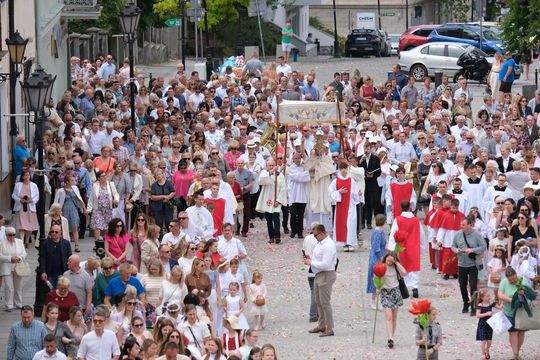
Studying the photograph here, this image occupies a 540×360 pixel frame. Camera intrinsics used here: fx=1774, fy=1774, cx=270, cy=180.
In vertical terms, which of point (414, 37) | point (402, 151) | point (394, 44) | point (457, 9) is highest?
Answer: point (457, 9)

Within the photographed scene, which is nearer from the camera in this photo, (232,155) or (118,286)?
(118,286)

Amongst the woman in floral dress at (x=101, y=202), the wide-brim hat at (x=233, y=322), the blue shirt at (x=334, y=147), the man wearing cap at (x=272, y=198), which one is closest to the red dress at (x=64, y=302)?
the wide-brim hat at (x=233, y=322)

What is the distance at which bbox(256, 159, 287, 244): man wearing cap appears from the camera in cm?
3177

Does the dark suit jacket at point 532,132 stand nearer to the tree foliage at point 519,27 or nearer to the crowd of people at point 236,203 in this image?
the crowd of people at point 236,203

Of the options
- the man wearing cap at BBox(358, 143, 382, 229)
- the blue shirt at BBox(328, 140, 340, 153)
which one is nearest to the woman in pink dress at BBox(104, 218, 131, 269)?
the man wearing cap at BBox(358, 143, 382, 229)

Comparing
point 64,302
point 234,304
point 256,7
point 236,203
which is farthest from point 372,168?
point 256,7

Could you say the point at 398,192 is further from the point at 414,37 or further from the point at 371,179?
the point at 414,37

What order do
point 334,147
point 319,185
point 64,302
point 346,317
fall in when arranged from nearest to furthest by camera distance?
point 64,302, point 346,317, point 319,185, point 334,147

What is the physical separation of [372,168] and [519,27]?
48.7 feet

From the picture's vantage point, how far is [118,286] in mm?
22453

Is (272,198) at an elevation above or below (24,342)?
above

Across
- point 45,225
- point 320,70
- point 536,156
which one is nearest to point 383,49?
point 320,70

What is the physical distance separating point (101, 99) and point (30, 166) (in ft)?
30.4

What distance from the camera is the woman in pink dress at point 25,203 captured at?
29.0 meters
